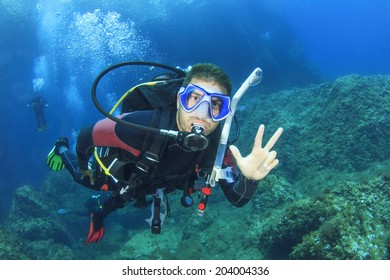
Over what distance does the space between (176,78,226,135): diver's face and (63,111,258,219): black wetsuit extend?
0.59ft

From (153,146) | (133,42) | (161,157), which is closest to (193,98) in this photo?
(153,146)

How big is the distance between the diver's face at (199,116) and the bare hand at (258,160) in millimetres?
392

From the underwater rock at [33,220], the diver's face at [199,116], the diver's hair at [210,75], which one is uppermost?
the diver's hair at [210,75]

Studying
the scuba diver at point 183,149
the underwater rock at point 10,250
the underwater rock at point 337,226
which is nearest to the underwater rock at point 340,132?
the underwater rock at point 337,226

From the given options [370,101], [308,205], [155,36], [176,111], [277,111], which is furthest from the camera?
[155,36]

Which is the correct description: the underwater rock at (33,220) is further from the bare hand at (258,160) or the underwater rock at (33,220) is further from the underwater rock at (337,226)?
the bare hand at (258,160)

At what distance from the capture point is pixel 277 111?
13.7 meters

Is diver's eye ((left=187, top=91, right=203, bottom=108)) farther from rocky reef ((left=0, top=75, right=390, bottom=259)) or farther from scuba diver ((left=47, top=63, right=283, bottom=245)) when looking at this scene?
rocky reef ((left=0, top=75, right=390, bottom=259))

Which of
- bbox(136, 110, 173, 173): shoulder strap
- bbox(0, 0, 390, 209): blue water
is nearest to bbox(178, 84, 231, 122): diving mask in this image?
bbox(136, 110, 173, 173): shoulder strap

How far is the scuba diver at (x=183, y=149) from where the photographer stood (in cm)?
289

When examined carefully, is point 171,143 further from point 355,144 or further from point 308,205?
point 355,144

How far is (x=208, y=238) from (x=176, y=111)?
5.91 meters

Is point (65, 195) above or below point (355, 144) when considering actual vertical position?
below
